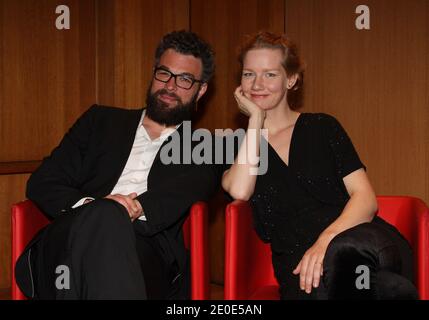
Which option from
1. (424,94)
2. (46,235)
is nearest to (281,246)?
(46,235)

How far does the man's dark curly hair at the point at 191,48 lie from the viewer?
8.86 feet

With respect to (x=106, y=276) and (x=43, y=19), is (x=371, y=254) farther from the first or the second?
(x=43, y=19)

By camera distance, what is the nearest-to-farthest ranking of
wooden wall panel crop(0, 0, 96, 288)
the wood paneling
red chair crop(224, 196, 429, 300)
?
red chair crop(224, 196, 429, 300) < wooden wall panel crop(0, 0, 96, 288) < the wood paneling

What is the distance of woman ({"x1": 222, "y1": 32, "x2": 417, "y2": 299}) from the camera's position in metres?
1.93

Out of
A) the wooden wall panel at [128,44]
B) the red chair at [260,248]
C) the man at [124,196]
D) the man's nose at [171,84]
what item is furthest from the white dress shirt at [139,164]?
the wooden wall panel at [128,44]

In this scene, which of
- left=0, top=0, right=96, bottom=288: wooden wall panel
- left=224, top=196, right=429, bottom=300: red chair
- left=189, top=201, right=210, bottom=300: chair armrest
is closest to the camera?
left=224, top=196, right=429, bottom=300: red chair

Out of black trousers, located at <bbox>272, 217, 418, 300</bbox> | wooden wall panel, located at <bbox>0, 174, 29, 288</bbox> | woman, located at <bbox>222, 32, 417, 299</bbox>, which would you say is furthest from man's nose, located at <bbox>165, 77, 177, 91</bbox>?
wooden wall panel, located at <bbox>0, 174, 29, 288</bbox>

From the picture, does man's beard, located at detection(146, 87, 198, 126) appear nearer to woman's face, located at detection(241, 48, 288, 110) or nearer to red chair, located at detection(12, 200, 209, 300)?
woman's face, located at detection(241, 48, 288, 110)

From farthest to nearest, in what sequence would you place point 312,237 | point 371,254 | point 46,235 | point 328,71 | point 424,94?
point 328,71, point 424,94, point 312,237, point 46,235, point 371,254

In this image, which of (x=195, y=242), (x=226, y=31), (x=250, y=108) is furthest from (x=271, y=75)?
(x=226, y=31)

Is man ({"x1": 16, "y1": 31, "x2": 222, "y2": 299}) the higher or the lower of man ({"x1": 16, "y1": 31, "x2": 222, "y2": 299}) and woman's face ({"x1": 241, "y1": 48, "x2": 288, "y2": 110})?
the lower

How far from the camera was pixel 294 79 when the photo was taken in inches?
97.9

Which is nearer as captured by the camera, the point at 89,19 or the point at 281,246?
the point at 281,246

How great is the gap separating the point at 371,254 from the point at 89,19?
2372mm
